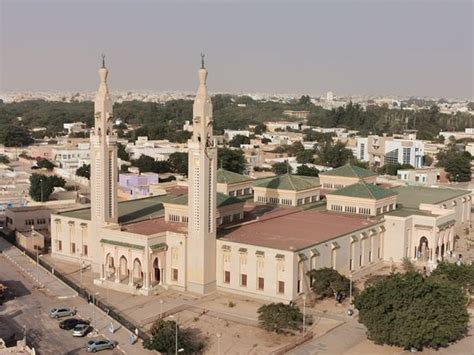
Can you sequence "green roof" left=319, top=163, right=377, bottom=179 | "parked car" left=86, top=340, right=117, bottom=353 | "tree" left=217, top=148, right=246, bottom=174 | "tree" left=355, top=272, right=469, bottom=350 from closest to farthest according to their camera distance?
"tree" left=355, top=272, right=469, bottom=350, "parked car" left=86, top=340, right=117, bottom=353, "green roof" left=319, top=163, right=377, bottom=179, "tree" left=217, top=148, right=246, bottom=174

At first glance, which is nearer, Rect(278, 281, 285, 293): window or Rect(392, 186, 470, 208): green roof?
Rect(278, 281, 285, 293): window

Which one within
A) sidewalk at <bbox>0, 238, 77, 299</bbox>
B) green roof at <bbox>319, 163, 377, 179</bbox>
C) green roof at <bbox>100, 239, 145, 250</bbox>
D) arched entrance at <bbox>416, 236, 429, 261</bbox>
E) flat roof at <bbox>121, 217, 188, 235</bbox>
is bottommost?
sidewalk at <bbox>0, 238, 77, 299</bbox>

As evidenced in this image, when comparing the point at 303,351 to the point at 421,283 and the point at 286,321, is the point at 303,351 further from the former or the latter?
the point at 421,283

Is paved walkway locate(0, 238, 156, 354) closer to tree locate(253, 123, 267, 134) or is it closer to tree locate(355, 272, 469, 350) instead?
tree locate(355, 272, 469, 350)

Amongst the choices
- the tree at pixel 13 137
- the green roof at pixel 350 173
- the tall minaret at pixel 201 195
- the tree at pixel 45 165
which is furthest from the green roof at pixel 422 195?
the tree at pixel 13 137

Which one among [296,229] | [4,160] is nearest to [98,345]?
[296,229]

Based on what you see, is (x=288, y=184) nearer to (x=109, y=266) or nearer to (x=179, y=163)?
(x=109, y=266)

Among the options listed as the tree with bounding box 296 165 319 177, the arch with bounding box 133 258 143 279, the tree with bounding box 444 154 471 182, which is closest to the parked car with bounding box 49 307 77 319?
the arch with bounding box 133 258 143 279
